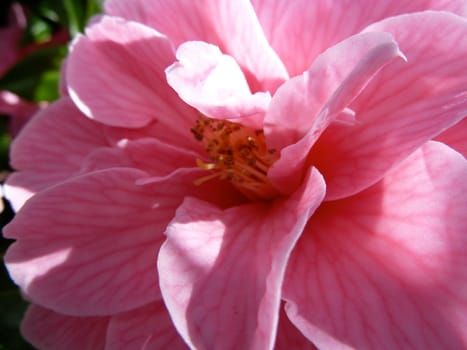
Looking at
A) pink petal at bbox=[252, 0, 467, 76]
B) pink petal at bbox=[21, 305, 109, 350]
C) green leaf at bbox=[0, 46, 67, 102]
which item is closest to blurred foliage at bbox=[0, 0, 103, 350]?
green leaf at bbox=[0, 46, 67, 102]

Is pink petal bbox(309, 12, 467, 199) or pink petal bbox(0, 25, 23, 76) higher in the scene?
pink petal bbox(309, 12, 467, 199)

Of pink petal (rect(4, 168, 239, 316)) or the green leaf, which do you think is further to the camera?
the green leaf

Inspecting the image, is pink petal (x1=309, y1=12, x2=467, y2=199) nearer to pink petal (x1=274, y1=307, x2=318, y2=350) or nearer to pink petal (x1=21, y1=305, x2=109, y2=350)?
pink petal (x1=274, y1=307, x2=318, y2=350)

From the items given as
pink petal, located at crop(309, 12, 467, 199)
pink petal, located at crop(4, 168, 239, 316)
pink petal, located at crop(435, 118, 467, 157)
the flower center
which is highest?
pink petal, located at crop(309, 12, 467, 199)

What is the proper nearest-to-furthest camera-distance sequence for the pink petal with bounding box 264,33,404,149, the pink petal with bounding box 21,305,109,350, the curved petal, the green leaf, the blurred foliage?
the pink petal with bounding box 264,33,404,149 < the pink petal with bounding box 21,305,109,350 < the curved petal < the blurred foliage < the green leaf

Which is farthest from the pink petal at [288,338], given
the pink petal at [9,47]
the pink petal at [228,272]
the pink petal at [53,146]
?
the pink petal at [9,47]

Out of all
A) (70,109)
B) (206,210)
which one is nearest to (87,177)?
(206,210)

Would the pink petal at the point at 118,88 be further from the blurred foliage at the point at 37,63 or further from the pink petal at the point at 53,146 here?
the blurred foliage at the point at 37,63

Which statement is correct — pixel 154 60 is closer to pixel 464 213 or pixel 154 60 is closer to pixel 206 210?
pixel 206 210
